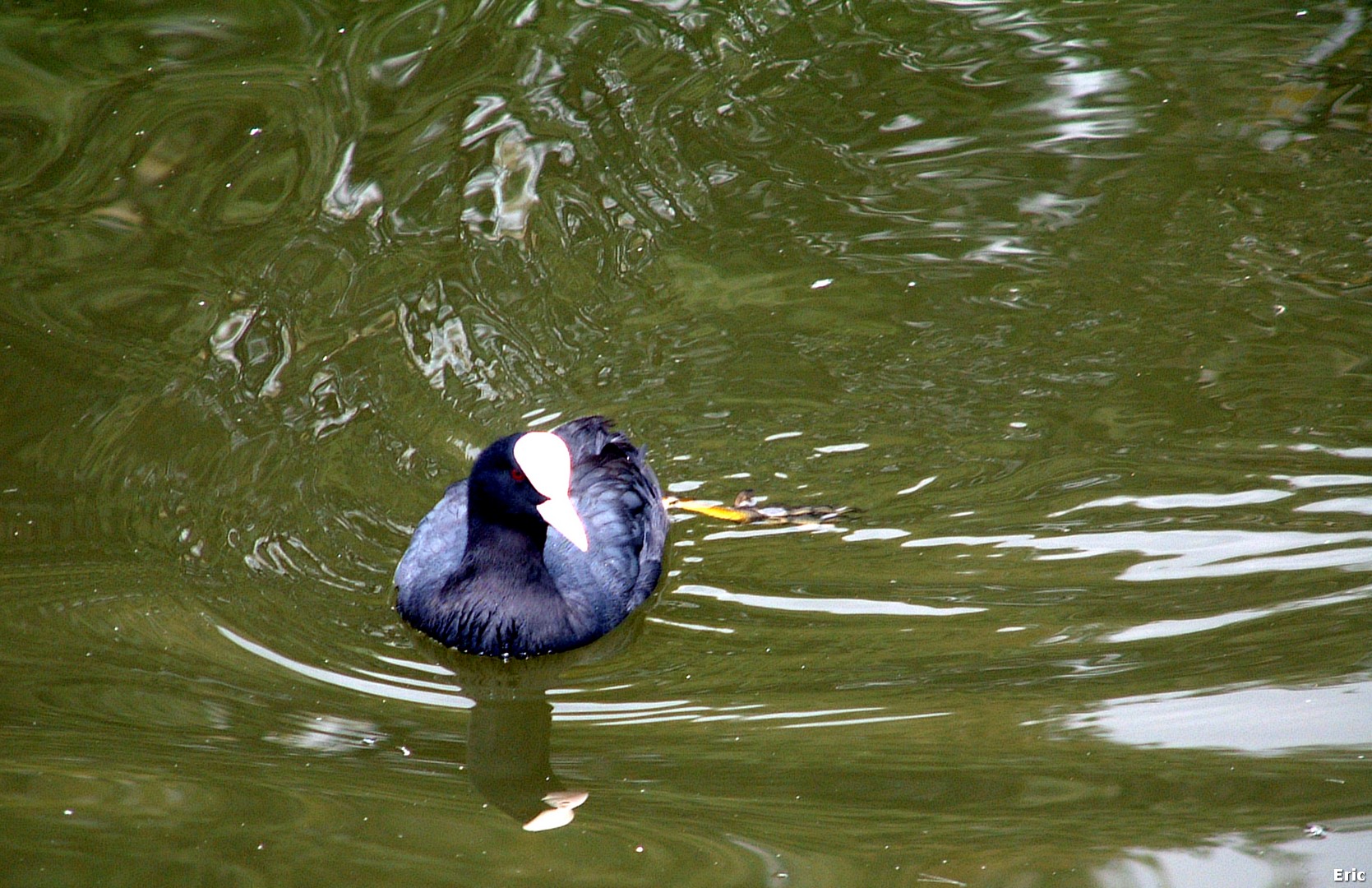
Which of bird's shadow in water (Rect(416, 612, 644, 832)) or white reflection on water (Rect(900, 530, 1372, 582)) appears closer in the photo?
bird's shadow in water (Rect(416, 612, 644, 832))

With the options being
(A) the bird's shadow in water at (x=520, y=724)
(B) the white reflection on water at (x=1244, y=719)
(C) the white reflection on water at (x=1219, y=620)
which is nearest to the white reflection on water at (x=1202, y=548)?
(C) the white reflection on water at (x=1219, y=620)

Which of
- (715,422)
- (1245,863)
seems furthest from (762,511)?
(1245,863)

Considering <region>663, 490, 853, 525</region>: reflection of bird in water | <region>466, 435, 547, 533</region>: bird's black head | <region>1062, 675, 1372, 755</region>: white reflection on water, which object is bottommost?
<region>1062, 675, 1372, 755</region>: white reflection on water

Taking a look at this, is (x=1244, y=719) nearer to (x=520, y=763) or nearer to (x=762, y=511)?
(x=520, y=763)

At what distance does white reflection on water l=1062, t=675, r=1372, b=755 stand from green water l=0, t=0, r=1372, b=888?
Answer: 0.06 feet

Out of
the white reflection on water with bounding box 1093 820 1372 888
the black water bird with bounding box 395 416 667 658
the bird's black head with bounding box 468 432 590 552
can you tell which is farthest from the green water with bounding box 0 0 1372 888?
the bird's black head with bounding box 468 432 590 552

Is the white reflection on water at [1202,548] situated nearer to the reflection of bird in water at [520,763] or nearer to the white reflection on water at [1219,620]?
the white reflection on water at [1219,620]

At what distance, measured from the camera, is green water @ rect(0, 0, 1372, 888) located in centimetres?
330

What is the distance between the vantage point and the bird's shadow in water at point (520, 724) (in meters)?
3.62

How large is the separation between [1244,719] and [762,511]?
207 cm

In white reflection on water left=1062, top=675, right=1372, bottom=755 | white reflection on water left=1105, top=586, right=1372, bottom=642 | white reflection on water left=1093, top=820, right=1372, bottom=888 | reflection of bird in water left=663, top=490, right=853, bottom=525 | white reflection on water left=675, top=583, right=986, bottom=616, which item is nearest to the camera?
white reflection on water left=1093, top=820, right=1372, bottom=888

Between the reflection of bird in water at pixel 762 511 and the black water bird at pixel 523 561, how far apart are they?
14.6 inches

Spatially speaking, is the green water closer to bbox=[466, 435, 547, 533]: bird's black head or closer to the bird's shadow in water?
the bird's shadow in water

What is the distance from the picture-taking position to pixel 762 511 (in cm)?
535
